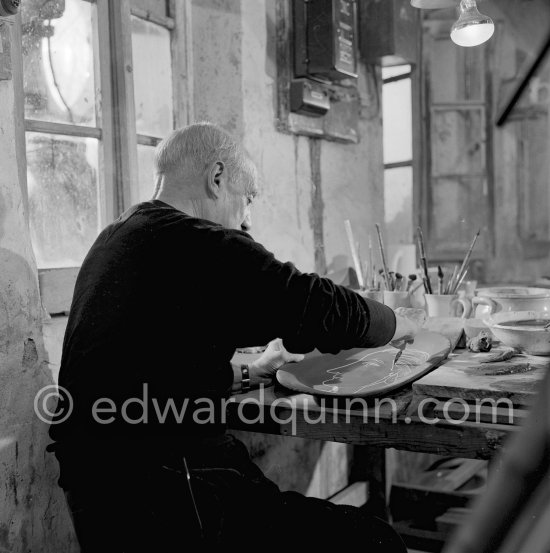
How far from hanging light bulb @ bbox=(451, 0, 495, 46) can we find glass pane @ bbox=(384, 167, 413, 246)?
233 cm

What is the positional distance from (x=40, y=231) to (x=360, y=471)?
211 cm

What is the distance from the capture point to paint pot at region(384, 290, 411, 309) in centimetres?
245

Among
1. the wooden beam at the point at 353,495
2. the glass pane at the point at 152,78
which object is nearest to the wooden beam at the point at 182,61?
the glass pane at the point at 152,78

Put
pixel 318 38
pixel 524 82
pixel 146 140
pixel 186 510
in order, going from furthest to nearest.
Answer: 1. pixel 318 38
2. pixel 146 140
3. pixel 186 510
4. pixel 524 82

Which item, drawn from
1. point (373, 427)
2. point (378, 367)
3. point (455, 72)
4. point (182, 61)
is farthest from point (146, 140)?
point (455, 72)

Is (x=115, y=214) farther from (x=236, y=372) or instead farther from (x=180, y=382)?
(x=180, y=382)

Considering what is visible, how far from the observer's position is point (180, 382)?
1.46 metres

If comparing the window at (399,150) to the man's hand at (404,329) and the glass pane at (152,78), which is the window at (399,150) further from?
the man's hand at (404,329)

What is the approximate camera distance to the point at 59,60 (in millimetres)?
2074

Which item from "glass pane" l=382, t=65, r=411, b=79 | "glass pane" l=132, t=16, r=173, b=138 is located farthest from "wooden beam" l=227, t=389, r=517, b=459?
"glass pane" l=382, t=65, r=411, b=79

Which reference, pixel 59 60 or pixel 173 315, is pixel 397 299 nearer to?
pixel 173 315

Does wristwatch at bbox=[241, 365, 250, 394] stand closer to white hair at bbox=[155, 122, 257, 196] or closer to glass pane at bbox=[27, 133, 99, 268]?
white hair at bbox=[155, 122, 257, 196]

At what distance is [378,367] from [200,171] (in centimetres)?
74

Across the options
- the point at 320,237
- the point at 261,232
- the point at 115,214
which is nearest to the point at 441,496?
the point at 320,237
